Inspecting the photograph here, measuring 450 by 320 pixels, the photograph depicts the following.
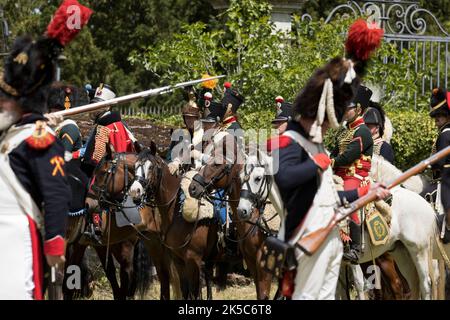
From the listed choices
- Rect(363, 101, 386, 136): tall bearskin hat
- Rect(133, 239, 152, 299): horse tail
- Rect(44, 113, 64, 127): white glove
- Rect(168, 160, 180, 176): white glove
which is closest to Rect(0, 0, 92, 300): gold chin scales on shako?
Rect(44, 113, 64, 127): white glove

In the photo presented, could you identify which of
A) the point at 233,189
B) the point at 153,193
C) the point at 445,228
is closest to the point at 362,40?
the point at 233,189

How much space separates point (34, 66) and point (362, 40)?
2200 mm

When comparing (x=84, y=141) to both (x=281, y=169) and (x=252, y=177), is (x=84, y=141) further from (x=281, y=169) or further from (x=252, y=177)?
(x=281, y=169)

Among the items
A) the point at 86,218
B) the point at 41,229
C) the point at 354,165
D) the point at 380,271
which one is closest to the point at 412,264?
the point at 380,271

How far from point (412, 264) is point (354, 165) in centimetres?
130

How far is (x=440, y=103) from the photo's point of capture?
10578mm

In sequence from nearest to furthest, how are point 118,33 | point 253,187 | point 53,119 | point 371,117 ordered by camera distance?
point 53,119, point 253,187, point 371,117, point 118,33

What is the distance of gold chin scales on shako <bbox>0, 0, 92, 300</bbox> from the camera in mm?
6469

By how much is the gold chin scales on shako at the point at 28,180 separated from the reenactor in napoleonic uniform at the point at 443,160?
15.3 feet

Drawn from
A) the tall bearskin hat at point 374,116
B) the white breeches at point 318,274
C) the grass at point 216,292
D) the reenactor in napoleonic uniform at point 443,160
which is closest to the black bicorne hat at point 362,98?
the tall bearskin hat at point 374,116

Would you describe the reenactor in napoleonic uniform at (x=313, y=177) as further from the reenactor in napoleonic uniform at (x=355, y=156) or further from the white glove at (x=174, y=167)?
the white glove at (x=174, y=167)

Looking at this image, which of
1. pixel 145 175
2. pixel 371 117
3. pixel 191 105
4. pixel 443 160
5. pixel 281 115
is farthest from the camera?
pixel 191 105

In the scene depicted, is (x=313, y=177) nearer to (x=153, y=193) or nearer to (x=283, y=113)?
(x=153, y=193)
